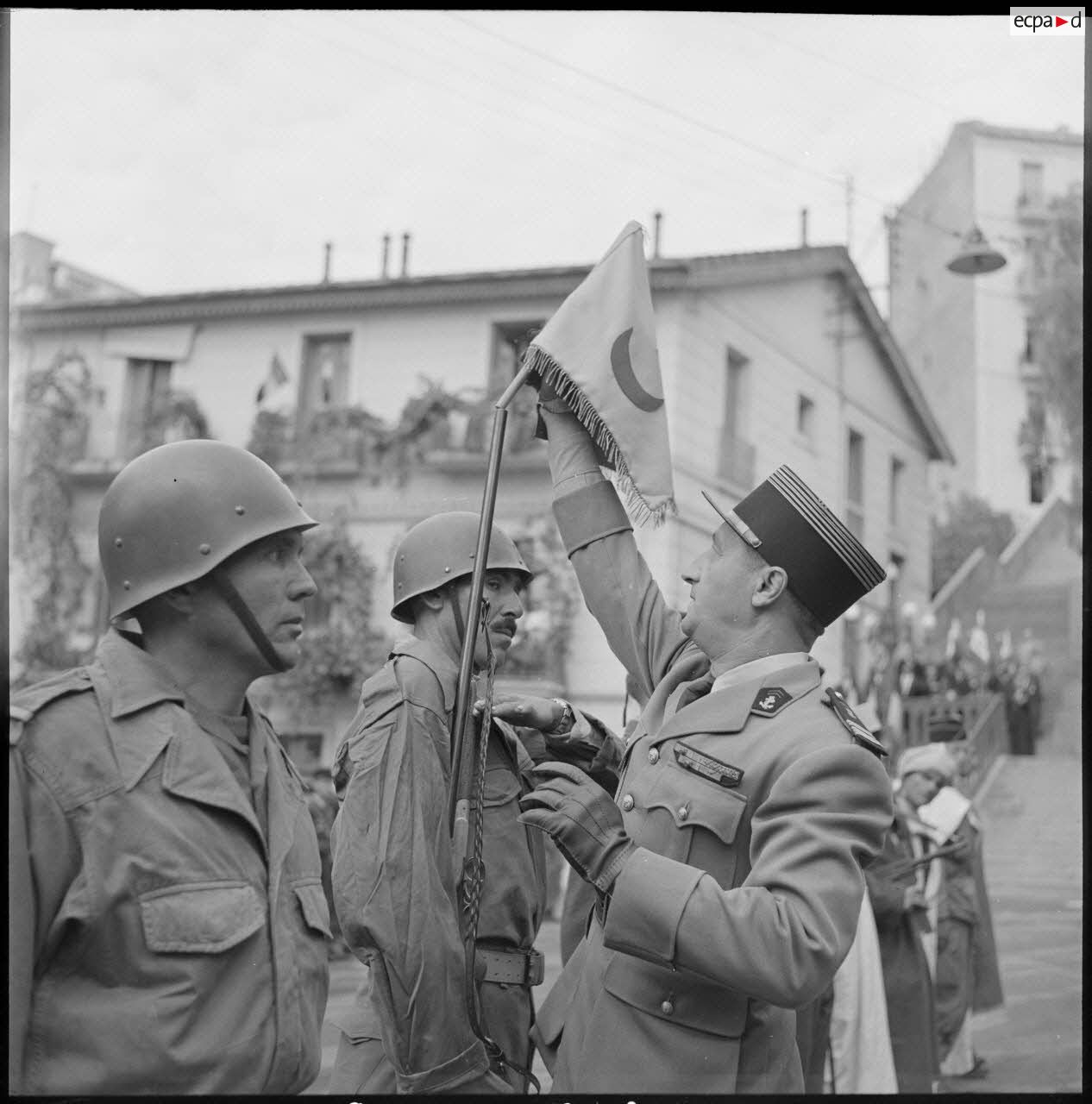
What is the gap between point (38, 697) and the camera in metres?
2.10

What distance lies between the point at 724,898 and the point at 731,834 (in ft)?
0.86

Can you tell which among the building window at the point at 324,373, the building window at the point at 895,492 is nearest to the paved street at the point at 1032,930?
the building window at the point at 895,492

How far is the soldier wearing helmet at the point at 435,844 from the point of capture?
292 centimetres

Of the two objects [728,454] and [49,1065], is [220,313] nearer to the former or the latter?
[728,454]

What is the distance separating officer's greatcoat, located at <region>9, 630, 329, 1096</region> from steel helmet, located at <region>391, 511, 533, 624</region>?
4.73ft

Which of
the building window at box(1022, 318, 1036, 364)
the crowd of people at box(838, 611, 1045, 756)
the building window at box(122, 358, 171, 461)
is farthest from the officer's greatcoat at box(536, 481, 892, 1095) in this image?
the building window at box(1022, 318, 1036, 364)

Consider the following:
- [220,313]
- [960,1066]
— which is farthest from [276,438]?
[960,1066]

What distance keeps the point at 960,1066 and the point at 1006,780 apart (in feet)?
42.1

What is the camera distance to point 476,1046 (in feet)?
9.78

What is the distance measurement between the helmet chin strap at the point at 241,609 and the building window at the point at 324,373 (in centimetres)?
1644

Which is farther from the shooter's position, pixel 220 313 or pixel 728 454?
pixel 220 313

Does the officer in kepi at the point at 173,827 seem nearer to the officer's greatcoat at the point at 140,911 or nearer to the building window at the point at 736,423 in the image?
the officer's greatcoat at the point at 140,911

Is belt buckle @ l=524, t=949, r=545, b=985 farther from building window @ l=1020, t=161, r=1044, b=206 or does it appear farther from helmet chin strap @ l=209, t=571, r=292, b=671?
building window @ l=1020, t=161, r=1044, b=206

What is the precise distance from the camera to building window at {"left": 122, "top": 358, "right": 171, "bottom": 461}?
18.8 metres
